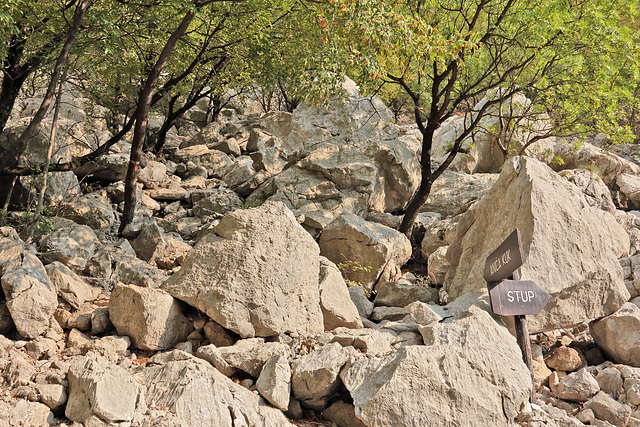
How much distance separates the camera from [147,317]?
5.73 meters

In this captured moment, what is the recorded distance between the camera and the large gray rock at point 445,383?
454cm

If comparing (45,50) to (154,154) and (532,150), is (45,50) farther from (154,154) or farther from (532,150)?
(532,150)

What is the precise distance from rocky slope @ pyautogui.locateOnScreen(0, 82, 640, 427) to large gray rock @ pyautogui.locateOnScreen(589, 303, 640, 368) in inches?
0.9

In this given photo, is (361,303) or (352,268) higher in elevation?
(352,268)

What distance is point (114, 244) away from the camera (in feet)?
29.0

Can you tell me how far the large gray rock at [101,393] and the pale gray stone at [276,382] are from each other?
3.79 feet

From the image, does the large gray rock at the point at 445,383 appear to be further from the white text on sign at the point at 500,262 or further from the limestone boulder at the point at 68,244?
the limestone boulder at the point at 68,244

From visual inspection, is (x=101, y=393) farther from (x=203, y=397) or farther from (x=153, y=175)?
(x=153, y=175)

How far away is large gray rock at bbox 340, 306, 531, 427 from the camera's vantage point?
4.54 m

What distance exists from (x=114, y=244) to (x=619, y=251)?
9.04 metres

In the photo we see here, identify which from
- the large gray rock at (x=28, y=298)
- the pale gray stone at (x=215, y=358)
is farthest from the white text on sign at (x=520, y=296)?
the large gray rock at (x=28, y=298)

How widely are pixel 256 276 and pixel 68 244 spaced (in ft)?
10.9

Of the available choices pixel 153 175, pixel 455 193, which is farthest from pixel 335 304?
pixel 153 175

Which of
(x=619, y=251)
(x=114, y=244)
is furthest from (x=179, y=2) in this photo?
(x=619, y=251)
